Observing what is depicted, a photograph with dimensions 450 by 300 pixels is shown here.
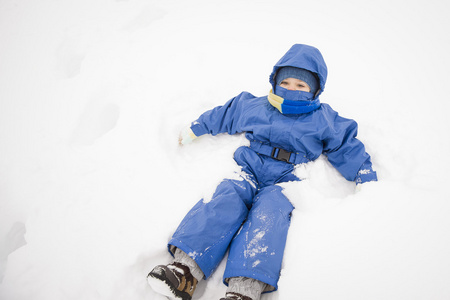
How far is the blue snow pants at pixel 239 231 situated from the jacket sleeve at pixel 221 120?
1.63ft

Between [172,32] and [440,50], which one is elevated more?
[172,32]

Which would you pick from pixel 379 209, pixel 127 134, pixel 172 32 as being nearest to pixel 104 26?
pixel 172 32

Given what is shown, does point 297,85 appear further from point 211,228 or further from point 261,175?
point 211,228

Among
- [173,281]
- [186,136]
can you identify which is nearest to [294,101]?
Result: [186,136]

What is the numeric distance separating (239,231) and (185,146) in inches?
33.1

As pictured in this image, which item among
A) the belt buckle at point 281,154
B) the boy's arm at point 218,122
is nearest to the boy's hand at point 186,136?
the boy's arm at point 218,122

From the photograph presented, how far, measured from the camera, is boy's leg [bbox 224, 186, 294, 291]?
0.97m

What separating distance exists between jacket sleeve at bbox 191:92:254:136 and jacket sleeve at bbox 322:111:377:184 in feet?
2.02

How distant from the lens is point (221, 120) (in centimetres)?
172

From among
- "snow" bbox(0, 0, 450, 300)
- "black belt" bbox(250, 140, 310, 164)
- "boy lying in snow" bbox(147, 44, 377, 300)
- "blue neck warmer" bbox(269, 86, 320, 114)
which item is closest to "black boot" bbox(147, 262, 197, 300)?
"boy lying in snow" bbox(147, 44, 377, 300)

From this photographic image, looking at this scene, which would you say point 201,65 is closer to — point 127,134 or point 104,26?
point 127,134

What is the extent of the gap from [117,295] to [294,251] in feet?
2.75

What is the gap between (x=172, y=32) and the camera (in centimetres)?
245

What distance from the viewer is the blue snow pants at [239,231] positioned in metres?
0.99
